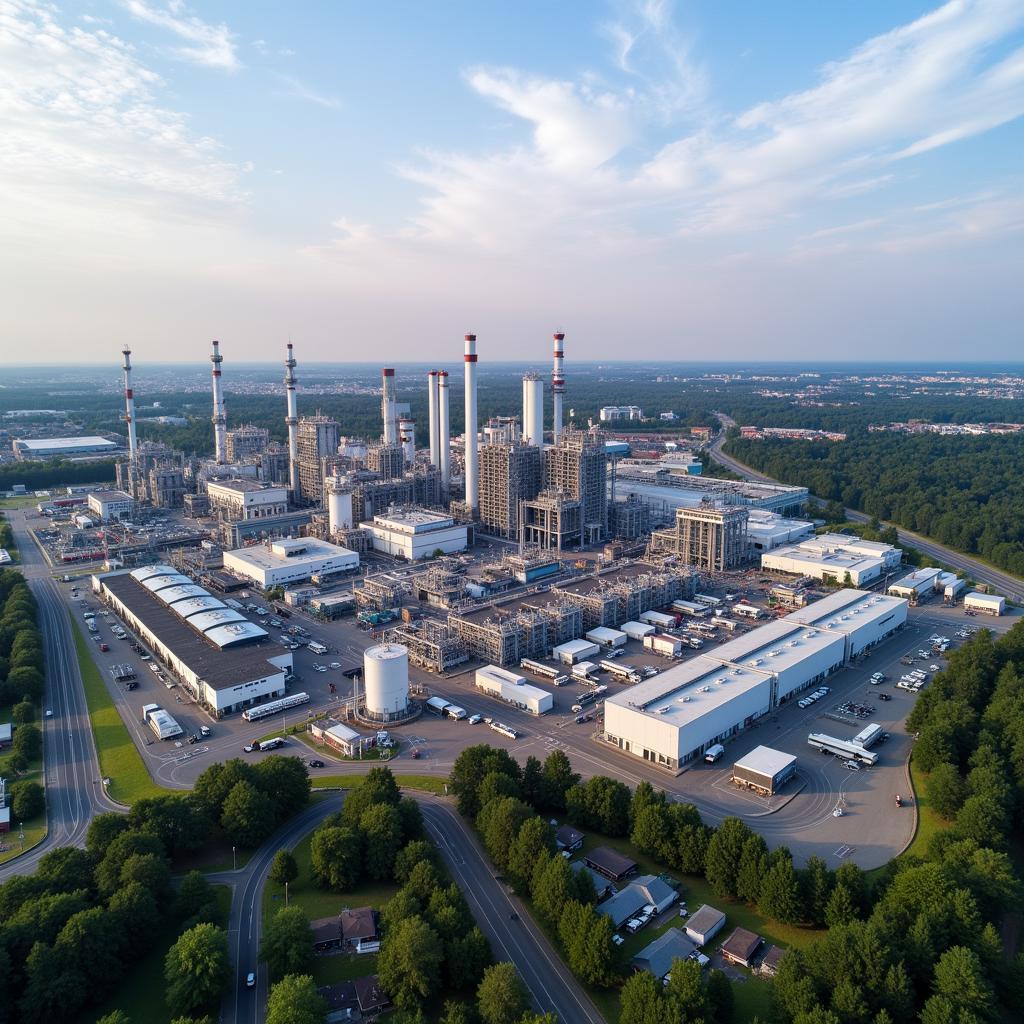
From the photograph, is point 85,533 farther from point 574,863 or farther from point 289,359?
point 574,863

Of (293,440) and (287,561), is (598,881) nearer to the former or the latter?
(287,561)

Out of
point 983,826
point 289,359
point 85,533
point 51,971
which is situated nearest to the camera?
point 51,971

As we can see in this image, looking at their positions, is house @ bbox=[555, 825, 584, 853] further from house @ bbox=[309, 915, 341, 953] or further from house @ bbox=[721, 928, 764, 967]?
house @ bbox=[309, 915, 341, 953]

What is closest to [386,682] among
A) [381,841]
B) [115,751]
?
[381,841]

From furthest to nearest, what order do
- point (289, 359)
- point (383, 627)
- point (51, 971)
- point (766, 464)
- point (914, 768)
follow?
point (766, 464)
point (289, 359)
point (383, 627)
point (914, 768)
point (51, 971)

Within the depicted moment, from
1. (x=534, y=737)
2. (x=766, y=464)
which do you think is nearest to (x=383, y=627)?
(x=534, y=737)

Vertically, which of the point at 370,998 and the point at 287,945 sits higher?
the point at 287,945

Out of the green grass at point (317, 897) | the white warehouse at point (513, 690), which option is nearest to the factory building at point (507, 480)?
the white warehouse at point (513, 690)
